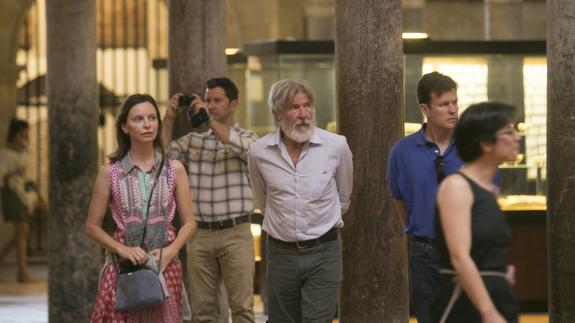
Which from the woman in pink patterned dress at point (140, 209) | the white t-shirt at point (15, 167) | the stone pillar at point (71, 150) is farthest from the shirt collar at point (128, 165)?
the white t-shirt at point (15, 167)

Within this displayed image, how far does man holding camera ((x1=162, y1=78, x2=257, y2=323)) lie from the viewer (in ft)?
30.9

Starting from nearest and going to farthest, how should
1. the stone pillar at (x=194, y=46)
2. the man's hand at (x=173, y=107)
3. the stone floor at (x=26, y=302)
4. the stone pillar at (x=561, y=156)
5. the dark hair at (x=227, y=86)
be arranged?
the stone pillar at (x=561, y=156) → the dark hair at (x=227, y=86) → the man's hand at (x=173, y=107) → the stone pillar at (x=194, y=46) → the stone floor at (x=26, y=302)

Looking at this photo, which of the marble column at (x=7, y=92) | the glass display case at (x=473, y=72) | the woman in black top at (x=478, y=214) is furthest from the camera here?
the marble column at (x=7, y=92)

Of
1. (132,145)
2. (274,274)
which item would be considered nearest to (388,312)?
(274,274)

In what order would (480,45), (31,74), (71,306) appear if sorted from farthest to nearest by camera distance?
(31,74) < (480,45) < (71,306)

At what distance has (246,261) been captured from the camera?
943 centimetres

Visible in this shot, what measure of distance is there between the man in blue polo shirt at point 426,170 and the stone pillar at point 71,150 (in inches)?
199

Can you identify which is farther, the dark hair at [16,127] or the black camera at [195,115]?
the dark hair at [16,127]

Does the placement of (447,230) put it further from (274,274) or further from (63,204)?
(63,204)

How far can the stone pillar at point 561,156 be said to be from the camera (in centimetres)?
869

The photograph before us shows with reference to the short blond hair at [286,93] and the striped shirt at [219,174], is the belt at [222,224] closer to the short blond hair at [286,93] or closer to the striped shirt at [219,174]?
the striped shirt at [219,174]

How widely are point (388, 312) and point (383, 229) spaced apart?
50 centimetres

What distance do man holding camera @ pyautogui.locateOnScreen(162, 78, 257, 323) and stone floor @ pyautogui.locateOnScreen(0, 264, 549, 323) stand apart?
10.8ft

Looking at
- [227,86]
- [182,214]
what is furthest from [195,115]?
[182,214]
